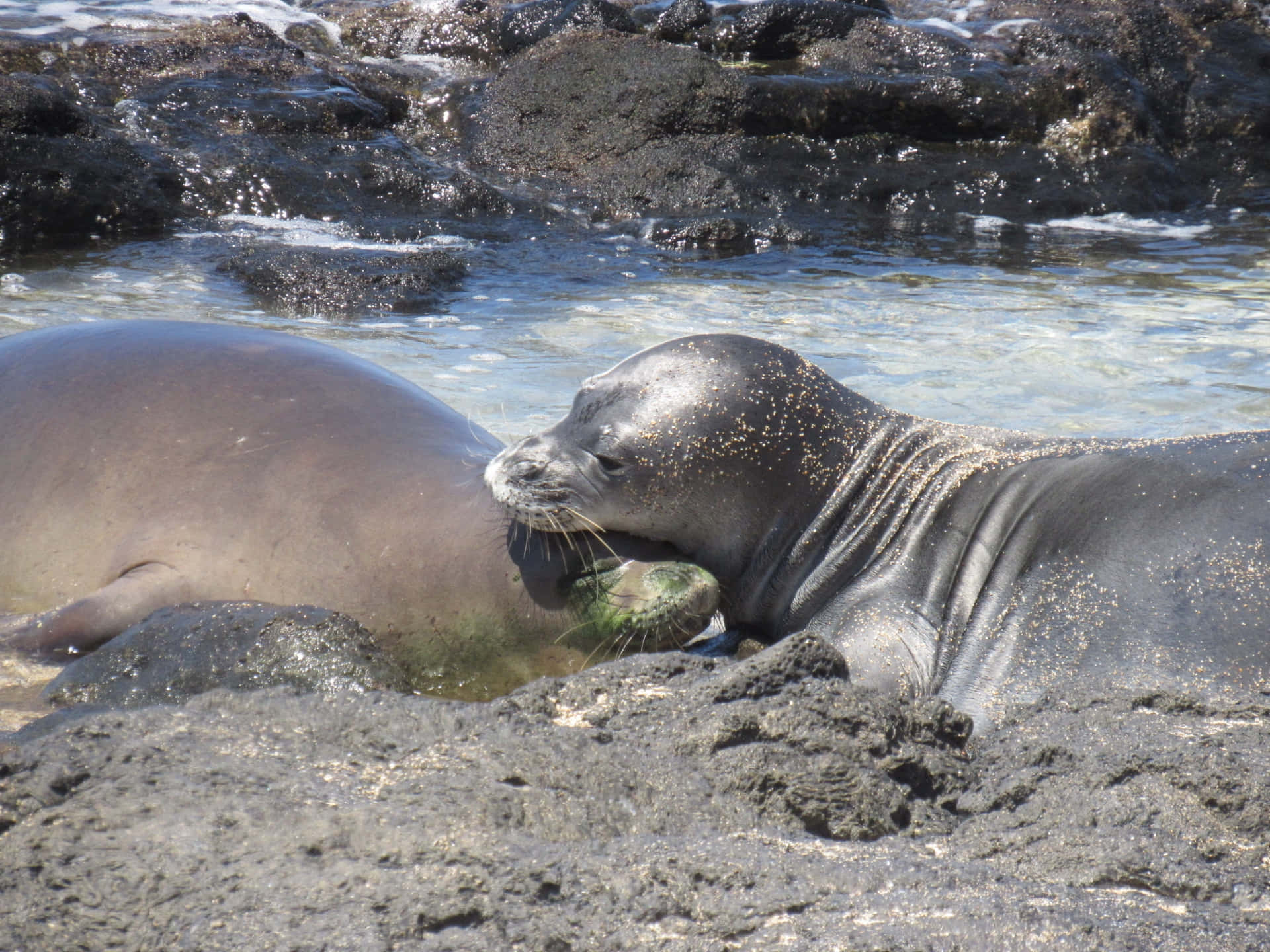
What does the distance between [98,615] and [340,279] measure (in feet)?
17.9

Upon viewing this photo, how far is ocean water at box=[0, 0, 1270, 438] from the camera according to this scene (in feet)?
20.9

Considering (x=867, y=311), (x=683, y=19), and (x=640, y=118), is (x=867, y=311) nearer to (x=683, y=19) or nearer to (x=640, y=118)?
(x=640, y=118)

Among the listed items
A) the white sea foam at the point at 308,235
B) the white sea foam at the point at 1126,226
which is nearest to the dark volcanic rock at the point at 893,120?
the white sea foam at the point at 1126,226

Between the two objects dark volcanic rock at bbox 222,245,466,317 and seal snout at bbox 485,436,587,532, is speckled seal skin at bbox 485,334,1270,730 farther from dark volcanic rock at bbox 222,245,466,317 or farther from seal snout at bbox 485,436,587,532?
dark volcanic rock at bbox 222,245,466,317

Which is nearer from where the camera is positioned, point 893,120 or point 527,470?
point 527,470

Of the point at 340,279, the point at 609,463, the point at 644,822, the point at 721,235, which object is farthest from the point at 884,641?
the point at 721,235

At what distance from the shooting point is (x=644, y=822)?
198 centimetres

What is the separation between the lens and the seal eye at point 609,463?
12.1 feet

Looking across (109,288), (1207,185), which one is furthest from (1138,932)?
Answer: (1207,185)

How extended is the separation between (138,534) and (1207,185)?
12901 mm

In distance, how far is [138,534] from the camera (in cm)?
355

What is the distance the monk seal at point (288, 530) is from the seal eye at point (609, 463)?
206 mm

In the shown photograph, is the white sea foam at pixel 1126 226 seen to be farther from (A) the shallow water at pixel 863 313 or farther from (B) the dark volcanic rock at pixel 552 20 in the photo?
(B) the dark volcanic rock at pixel 552 20

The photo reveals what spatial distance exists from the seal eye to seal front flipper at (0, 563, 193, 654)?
1180mm
